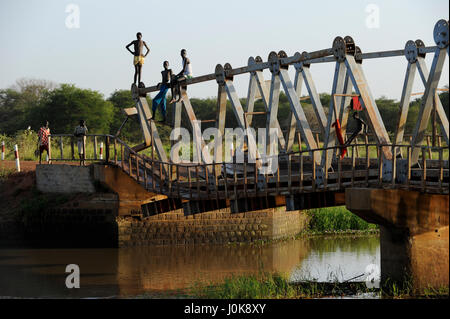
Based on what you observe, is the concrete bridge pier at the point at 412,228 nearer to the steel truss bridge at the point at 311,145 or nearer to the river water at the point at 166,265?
the steel truss bridge at the point at 311,145

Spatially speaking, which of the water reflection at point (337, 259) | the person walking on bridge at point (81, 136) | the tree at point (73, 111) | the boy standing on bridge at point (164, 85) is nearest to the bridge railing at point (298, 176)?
the person walking on bridge at point (81, 136)

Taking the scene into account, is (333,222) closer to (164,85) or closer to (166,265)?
(166,265)

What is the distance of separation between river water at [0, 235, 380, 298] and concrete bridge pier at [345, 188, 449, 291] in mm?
3267

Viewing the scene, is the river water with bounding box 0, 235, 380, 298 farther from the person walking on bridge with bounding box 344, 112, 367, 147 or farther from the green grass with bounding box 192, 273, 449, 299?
the person walking on bridge with bounding box 344, 112, 367, 147

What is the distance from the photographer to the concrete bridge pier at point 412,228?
1559 centimetres

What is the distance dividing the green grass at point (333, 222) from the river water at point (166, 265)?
119 cm

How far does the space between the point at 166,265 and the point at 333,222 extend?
8047 millimetres

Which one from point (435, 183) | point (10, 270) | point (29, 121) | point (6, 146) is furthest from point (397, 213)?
point (29, 121)

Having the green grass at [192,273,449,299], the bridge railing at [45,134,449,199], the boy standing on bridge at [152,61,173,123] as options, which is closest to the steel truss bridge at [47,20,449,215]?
the bridge railing at [45,134,449,199]

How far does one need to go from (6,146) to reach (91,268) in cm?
1564

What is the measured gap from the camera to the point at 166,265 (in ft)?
78.2

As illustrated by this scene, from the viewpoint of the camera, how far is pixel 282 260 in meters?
24.8

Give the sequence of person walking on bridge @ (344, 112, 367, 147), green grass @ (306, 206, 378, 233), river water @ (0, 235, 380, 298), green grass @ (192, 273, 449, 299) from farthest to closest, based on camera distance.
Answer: green grass @ (306, 206, 378, 233)
river water @ (0, 235, 380, 298)
person walking on bridge @ (344, 112, 367, 147)
green grass @ (192, 273, 449, 299)

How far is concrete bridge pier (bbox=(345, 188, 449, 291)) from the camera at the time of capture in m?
15.6
